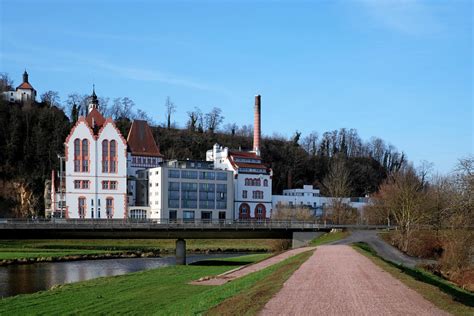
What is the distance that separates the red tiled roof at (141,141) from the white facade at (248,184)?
551 inches

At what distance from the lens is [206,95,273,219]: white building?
388ft

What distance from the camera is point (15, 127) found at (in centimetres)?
13800

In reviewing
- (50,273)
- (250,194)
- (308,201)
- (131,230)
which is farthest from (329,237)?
(308,201)

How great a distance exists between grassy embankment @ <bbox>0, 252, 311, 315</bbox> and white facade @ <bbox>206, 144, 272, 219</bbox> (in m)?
80.6

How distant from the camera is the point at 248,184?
120 metres

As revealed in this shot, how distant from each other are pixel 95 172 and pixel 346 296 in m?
87.4

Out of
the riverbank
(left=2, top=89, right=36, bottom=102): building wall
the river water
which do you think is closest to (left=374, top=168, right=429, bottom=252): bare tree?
the riverbank

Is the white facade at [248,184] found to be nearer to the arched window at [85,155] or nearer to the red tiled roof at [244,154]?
the red tiled roof at [244,154]

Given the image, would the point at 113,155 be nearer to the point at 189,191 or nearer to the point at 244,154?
the point at 189,191

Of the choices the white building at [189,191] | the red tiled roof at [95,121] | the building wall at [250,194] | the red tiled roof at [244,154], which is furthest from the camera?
the red tiled roof at [244,154]

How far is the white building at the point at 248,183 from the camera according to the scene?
11838cm

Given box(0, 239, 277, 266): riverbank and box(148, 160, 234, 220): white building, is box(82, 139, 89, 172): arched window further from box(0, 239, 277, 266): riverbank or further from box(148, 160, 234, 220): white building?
box(0, 239, 277, 266): riverbank

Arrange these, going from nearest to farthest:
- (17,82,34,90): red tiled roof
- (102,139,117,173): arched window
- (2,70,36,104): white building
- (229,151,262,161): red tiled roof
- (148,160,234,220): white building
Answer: (102,139,117,173): arched window, (148,160,234,220): white building, (229,151,262,161): red tiled roof, (2,70,36,104): white building, (17,82,34,90): red tiled roof

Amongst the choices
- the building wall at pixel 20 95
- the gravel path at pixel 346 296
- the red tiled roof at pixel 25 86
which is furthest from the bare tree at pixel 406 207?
the red tiled roof at pixel 25 86
